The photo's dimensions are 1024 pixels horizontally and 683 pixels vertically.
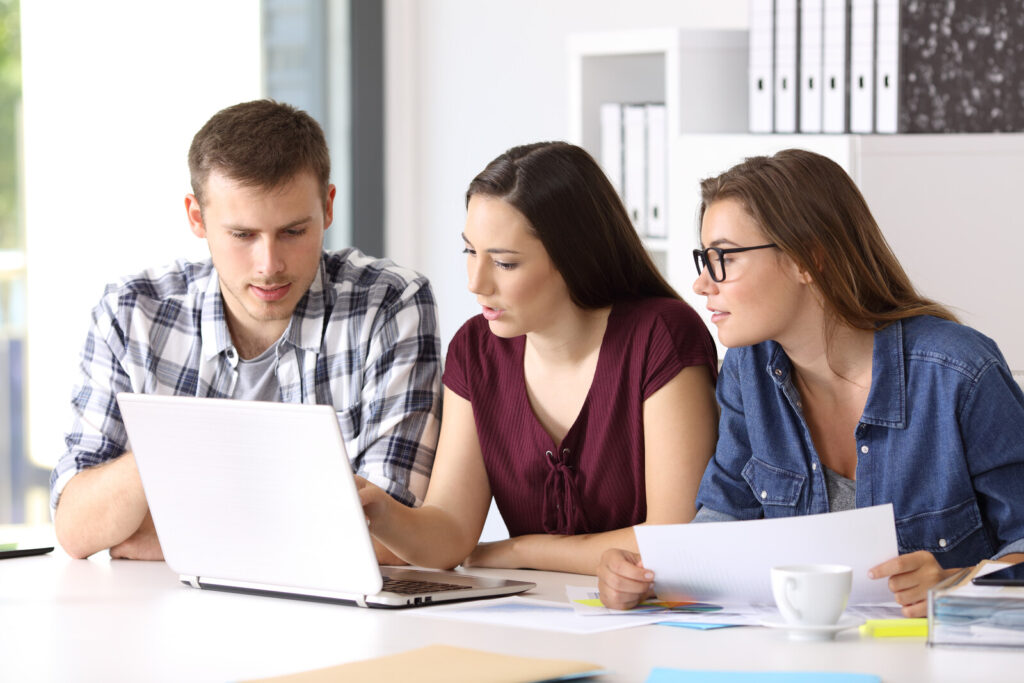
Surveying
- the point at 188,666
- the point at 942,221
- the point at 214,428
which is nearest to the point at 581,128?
the point at 942,221

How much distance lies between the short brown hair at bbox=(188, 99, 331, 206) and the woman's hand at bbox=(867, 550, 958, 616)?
107 centimetres

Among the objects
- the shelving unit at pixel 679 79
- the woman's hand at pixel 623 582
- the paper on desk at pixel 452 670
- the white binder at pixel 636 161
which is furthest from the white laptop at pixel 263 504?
the white binder at pixel 636 161

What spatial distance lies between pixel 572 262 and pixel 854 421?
1.46 ft

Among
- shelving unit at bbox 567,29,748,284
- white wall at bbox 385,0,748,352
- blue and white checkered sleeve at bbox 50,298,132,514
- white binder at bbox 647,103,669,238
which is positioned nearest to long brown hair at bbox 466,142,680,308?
blue and white checkered sleeve at bbox 50,298,132,514

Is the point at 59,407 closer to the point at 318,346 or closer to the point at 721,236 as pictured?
the point at 318,346

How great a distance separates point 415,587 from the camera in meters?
1.61

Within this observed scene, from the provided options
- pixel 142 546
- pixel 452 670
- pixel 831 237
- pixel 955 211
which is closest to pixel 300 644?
pixel 452 670

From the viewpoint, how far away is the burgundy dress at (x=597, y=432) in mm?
1885

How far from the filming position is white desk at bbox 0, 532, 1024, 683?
1265 millimetres

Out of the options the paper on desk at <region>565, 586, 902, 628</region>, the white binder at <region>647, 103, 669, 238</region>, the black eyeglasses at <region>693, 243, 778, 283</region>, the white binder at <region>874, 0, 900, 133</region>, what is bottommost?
the paper on desk at <region>565, 586, 902, 628</region>

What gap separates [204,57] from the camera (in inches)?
149

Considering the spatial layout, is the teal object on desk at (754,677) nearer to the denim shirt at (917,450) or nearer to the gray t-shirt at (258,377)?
the denim shirt at (917,450)

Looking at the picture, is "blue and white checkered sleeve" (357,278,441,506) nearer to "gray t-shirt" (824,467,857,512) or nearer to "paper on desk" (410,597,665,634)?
"paper on desk" (410,597,665,634)

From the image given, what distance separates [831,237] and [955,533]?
402mm
